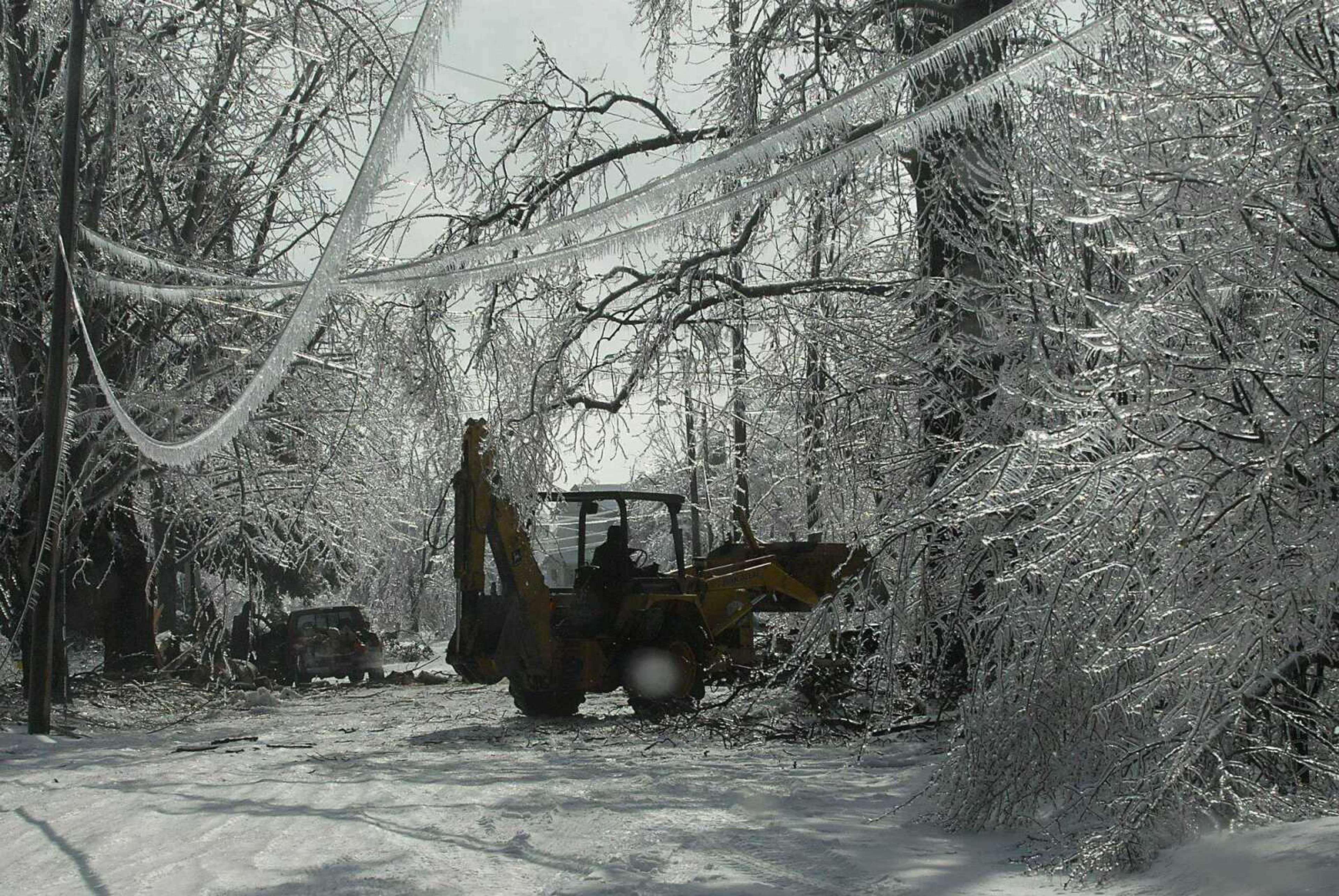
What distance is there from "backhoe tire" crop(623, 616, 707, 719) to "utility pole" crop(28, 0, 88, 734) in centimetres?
554

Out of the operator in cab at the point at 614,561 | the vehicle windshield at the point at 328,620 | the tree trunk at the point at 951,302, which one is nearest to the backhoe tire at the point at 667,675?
the operator in cab at the point at 614,561

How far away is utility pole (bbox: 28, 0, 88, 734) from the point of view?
11461mm

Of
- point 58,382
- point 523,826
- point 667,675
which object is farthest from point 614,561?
point 523,826

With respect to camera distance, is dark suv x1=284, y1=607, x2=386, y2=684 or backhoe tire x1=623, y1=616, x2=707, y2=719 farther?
dark suv x1=284, y1=607, x2=386, y2=684

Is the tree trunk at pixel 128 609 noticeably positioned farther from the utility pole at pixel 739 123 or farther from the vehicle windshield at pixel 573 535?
the utility pole at pixel 739 123

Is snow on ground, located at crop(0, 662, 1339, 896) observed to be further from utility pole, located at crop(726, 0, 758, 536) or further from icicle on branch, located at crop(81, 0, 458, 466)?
utility pole, located at crop(726, 0, 758, 536)

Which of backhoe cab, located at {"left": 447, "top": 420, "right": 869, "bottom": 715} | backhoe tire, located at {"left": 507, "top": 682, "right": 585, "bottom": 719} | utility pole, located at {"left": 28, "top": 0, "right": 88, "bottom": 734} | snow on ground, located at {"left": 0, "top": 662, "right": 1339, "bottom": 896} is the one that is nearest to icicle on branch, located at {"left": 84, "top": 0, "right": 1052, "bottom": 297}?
snow on ground, located at {"left": 0, "top": 662, "right": 1339, "bottom": 896}

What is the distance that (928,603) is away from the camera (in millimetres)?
8242

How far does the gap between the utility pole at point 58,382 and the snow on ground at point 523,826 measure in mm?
571

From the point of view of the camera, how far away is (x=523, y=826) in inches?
277

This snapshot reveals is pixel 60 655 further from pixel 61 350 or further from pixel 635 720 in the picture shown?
pixel 635 720

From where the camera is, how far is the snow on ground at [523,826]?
5402mm

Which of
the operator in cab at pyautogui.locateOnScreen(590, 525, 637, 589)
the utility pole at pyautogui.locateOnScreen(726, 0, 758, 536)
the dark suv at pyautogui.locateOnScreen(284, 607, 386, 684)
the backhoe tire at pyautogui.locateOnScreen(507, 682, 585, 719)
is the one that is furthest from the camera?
the dark suv at pyautogui.locateOnScreen(284, 607, 386, 684)

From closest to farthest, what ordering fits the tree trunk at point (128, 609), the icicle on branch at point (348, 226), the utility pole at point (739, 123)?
the icicle on branch at point (348, 226), the utility pole at point (739, 123), the tree trunk at point (128, 609)
